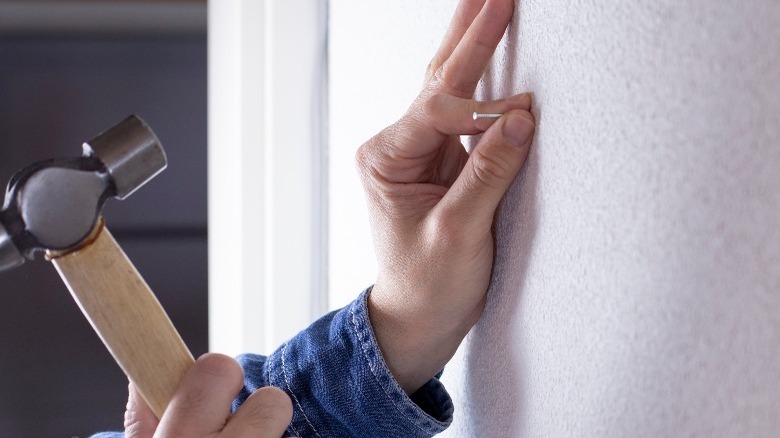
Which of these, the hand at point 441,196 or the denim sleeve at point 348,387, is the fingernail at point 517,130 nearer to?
the hand at point 441,196

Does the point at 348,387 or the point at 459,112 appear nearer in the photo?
the point at 459,112

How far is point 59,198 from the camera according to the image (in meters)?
0.44

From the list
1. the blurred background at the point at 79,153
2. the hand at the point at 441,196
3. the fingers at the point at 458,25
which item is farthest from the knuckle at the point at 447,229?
the blurred background at the point at 79,153

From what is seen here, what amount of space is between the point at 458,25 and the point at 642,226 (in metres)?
0.23

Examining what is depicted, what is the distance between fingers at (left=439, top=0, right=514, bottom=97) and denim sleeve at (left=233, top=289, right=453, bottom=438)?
6.8 inches

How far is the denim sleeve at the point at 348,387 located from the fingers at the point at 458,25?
18 cm

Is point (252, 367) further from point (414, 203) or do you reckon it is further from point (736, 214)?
point (736, 214)

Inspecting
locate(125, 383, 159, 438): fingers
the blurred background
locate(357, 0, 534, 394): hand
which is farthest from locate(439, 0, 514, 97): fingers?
the blurred background

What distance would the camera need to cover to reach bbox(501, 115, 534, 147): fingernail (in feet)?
1.51

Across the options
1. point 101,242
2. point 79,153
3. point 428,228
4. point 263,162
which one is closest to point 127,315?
point 101,242

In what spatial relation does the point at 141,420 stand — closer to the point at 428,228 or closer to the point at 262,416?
the point at 262,416

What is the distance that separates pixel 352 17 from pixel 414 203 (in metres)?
0.45

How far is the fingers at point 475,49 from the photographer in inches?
19.6

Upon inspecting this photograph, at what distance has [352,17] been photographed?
947 millimetres
